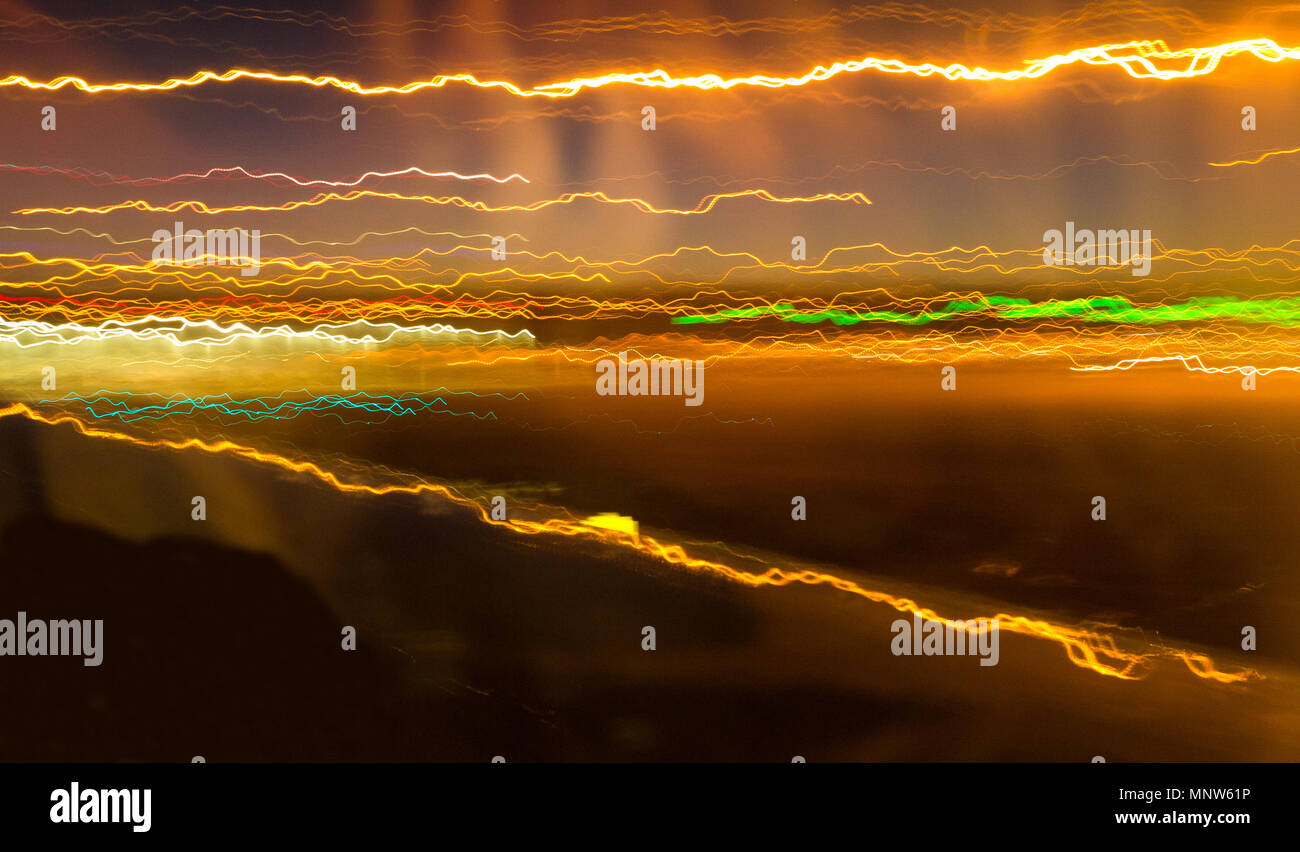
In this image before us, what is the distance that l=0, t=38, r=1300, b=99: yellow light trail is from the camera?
4230mm

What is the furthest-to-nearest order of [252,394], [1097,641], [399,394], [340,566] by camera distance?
1. [399,394]
2. [252,394]
3. [340,566]
4. [1097,641]

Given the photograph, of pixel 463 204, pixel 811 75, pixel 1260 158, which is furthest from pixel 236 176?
pixel 1260 158

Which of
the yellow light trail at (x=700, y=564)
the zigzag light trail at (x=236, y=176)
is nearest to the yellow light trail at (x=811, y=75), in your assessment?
the zigzag light trail at (x=236, y=176)

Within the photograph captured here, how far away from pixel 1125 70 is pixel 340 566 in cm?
558

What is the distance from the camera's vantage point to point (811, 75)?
464 cm

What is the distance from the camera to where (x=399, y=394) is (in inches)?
209

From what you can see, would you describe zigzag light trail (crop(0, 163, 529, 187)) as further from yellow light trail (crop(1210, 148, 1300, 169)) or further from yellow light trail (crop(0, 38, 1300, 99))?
yellow light trail (crop(1210, 148, 1300, 169))

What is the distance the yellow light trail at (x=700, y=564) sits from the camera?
3188 mm

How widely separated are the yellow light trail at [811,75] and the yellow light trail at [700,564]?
7.25ft

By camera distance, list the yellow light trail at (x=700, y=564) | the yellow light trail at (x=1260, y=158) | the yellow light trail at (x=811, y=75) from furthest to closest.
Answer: the yellow light trail at (x=1260, y=158) → the yellow light trail at (x=811, y=75) → the yellow light trail at (x=700, y=564)

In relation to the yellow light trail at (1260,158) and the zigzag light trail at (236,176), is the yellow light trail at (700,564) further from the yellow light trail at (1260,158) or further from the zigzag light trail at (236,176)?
the yellow light trail at (1260,158)

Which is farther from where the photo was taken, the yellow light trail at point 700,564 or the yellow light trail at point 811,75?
the yellow light trail at point 811,75

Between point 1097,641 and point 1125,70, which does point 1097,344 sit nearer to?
point 1125,70

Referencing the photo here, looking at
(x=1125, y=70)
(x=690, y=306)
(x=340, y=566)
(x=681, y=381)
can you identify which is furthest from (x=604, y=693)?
(x=1125, y=70)
